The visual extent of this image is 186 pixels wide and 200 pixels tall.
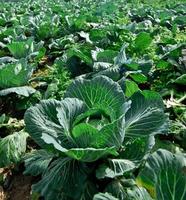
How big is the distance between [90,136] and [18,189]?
0.93m

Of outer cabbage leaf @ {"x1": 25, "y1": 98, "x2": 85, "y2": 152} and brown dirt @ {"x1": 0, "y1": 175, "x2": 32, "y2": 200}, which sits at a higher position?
outer cabbage leaf @ {"x1": 25, "y1": 98, "x2": 85, "y2": 152}

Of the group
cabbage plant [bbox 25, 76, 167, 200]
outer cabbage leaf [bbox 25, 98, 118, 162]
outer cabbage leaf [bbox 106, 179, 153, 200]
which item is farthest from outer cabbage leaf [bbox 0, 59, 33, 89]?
outer cabbage leaf [bbox 106, 179, 153, 200]

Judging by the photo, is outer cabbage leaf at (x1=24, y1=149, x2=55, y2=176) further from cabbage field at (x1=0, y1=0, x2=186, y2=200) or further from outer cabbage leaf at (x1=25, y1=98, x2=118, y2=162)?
outer cabbage leaf at (x1=25, y1=98, x2=118, y2=162)

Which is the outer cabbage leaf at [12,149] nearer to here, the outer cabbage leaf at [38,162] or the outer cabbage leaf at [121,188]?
the outer cabbage leaf at [38,162]

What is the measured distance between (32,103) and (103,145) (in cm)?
190

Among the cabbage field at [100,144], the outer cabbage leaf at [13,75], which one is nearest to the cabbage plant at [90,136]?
the cabbage field at [100,144]

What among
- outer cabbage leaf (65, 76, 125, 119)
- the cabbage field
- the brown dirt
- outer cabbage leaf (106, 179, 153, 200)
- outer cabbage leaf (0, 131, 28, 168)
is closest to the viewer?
the cabbage field

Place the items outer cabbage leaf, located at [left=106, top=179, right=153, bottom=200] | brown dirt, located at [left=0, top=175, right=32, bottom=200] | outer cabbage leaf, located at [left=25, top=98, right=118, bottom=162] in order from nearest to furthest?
1. outer cabbage leaf, located at [left=106, top=179, right=153, bottom=200]
2. outer cabbage leaf, located at [left=25, top=98, right=118, bottom=162]
3. brown dirt, located at [left=0, top=175, right=32, bottom=200]

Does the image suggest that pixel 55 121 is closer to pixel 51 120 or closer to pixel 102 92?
pixel 51 120

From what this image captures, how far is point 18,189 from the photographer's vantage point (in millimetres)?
3352

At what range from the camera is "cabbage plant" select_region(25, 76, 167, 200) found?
2.73 meters

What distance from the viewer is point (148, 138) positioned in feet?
9.04

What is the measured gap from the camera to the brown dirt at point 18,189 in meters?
3.26

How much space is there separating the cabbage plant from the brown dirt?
11.4 inches
